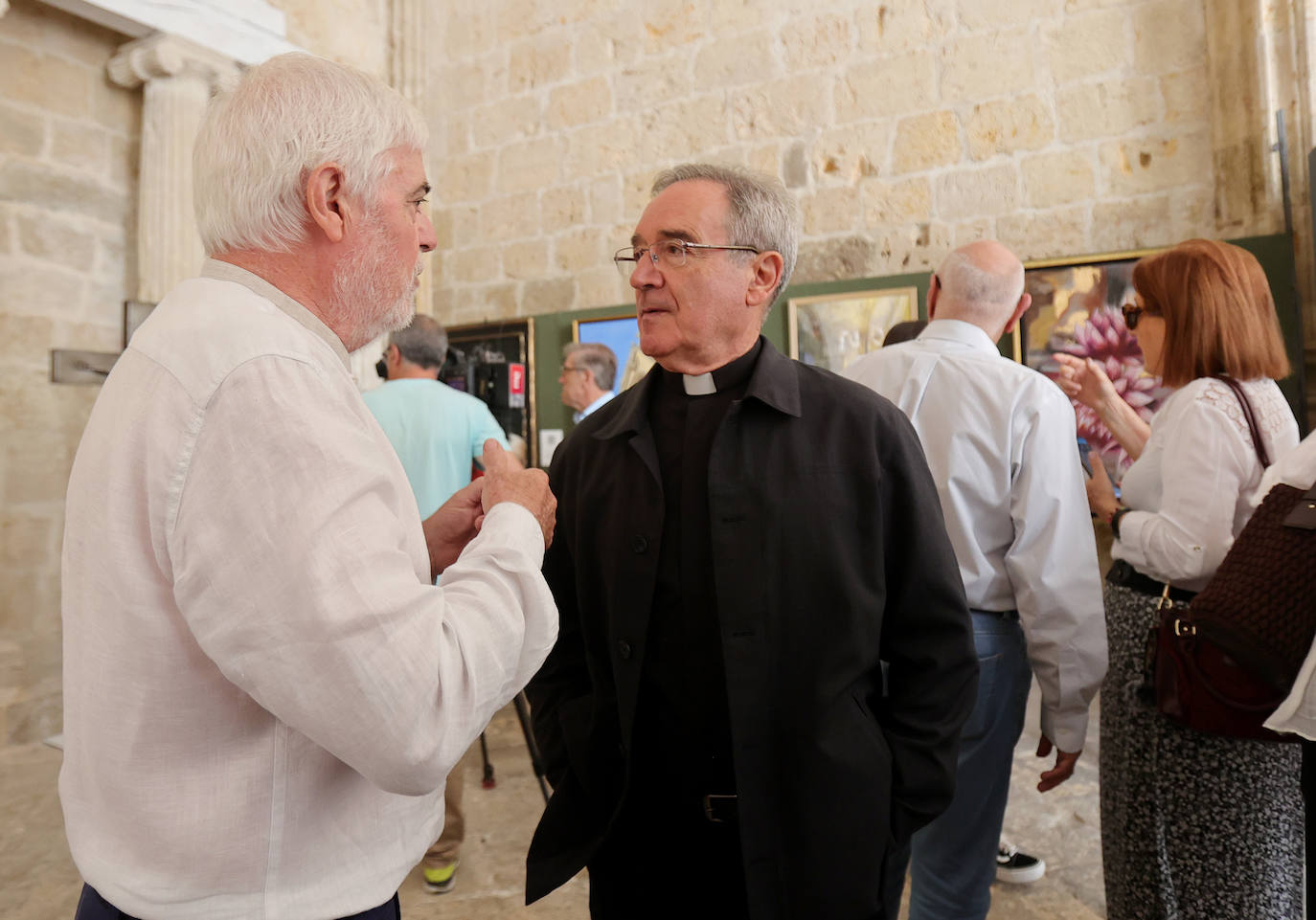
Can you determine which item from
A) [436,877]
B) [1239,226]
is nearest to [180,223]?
[436,877]

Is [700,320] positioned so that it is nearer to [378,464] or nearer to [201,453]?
[378,464]

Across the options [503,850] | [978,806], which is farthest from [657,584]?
[503,850]

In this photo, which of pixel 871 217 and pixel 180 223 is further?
pixel 871 217

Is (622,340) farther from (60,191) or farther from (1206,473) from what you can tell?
Answer: (1206,473)

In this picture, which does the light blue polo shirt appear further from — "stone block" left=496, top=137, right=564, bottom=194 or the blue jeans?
"stone block" left=496, top=137, right=564, bottom=194

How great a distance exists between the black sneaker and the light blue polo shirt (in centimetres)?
253

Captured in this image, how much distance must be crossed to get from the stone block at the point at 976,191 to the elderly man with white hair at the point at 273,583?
14.5 feet

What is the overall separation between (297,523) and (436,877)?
2.81m

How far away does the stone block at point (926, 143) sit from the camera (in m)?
4.97

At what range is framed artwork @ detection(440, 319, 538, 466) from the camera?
6102mm

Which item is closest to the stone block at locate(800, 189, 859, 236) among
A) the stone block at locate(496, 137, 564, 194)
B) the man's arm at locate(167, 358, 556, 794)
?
the stone block at locate(496, 137, 564, 194)

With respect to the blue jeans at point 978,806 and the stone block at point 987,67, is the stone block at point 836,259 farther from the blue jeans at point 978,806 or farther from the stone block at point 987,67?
the blue jeans at point 978,806

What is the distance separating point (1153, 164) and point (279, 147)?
4697mm

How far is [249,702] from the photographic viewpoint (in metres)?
0.99
